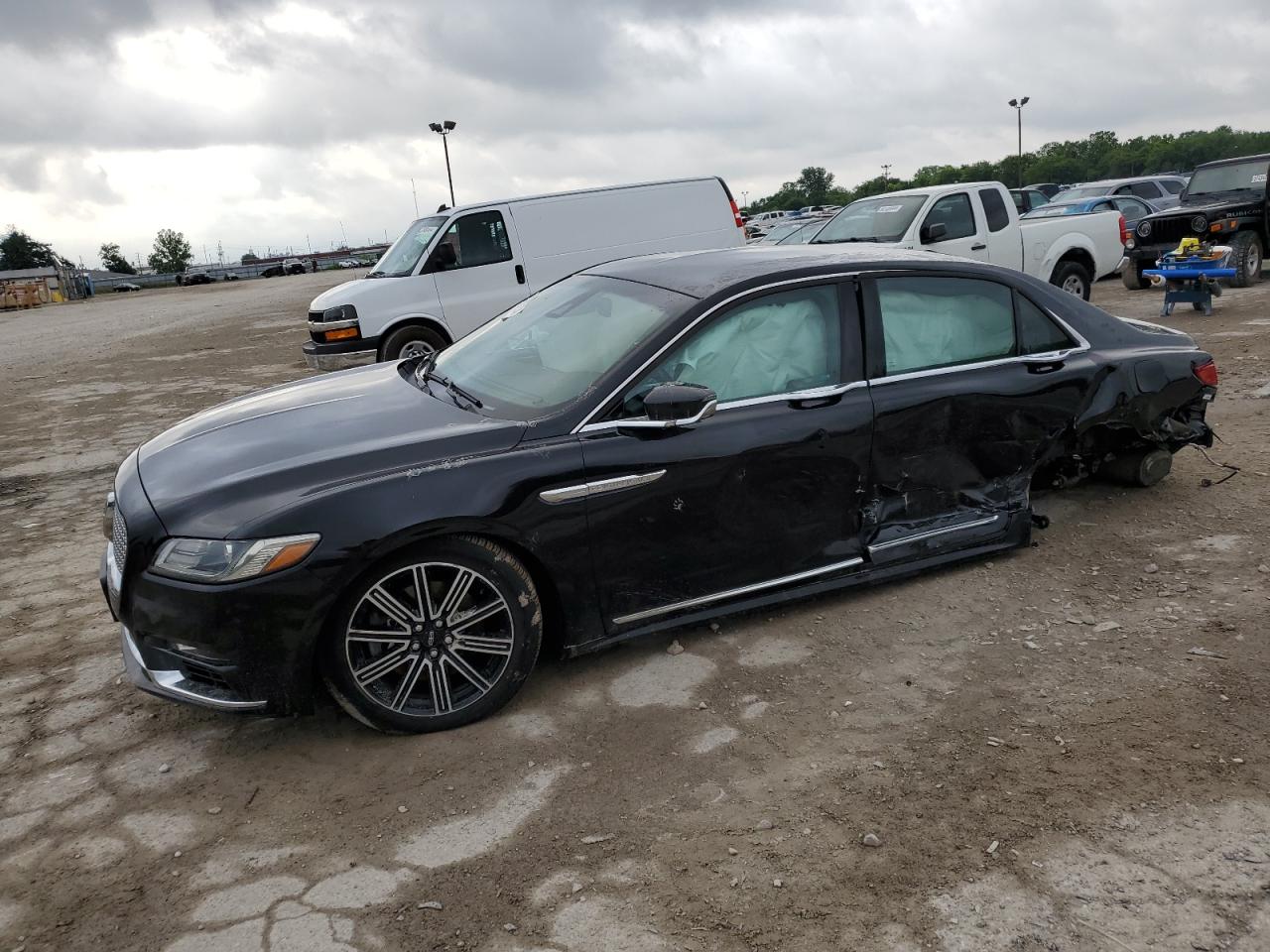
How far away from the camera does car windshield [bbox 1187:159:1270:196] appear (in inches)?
606

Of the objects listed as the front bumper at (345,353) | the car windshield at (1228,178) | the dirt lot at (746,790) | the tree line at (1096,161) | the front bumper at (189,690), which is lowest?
the dirt lot at (746,790)

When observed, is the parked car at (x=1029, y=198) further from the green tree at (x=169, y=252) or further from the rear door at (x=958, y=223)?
the green tree at (x=169, y=252)

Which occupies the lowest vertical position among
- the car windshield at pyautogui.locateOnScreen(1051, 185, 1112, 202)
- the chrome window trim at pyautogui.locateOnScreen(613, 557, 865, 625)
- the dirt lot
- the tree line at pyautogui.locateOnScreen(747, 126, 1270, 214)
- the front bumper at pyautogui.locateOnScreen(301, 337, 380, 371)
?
the dirt lot

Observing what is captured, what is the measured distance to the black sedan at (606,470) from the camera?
10.9 ft

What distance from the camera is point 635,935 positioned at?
253 cm

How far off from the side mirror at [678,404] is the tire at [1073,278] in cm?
1081

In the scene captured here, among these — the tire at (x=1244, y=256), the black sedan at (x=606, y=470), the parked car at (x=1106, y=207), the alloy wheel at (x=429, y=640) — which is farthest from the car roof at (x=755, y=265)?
the parked car at (x=1106, y=207)

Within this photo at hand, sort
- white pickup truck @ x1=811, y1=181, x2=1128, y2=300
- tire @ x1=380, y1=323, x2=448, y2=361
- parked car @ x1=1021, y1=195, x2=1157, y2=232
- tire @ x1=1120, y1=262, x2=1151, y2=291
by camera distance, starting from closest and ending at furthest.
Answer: tire @ x1=380, y1=323, x2=448, y2=361, white pickup truck @ x1=811, y1=181, x2=1128, y2=300, tire @ x1=1120, y1=262, x2=1151, y2=291, parked car @ x1=1021, y1=195, x2=1157, y2=232

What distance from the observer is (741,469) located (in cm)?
395

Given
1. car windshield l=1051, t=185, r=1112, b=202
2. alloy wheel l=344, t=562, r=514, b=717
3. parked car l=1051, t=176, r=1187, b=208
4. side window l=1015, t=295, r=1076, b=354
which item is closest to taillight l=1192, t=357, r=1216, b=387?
side window l=1015, t=295, r=1076, b=354

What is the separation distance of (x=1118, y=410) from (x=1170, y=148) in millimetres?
105396

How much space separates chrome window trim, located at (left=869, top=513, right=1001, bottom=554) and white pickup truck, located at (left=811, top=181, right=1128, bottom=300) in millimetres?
7217

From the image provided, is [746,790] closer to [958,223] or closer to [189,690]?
[189,690]

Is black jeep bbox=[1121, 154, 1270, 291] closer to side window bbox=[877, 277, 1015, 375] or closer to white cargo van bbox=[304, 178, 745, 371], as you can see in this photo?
white cargo van bbox=[304, 178, 745, 371]
